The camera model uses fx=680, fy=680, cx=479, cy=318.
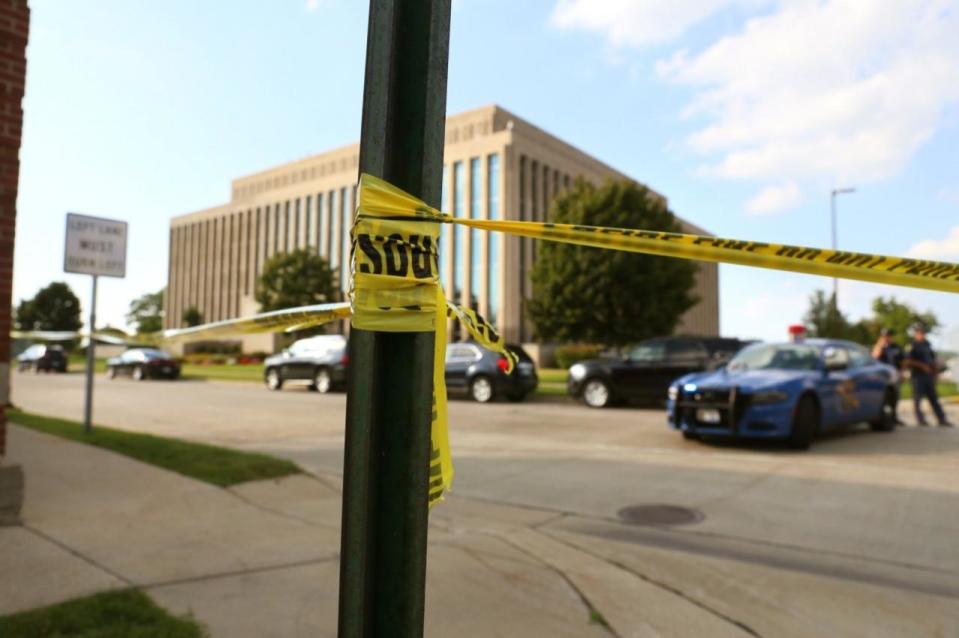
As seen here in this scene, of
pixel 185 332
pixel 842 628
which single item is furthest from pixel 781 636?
pixel 185 332

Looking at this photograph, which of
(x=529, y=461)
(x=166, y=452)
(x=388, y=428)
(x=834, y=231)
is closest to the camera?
(x=388, y=428)

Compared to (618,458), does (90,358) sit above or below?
above

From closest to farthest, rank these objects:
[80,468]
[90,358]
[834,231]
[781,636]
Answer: [781,636], [80,468], [90,358], [834,231]

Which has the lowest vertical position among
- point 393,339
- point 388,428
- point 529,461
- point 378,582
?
point 529,461

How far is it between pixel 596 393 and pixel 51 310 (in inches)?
3830

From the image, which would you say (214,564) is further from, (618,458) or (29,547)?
(618,458)

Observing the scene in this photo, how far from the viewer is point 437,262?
1880mm

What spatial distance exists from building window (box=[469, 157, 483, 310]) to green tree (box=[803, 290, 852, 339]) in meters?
24.0

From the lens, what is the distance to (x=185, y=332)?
15.1 feet

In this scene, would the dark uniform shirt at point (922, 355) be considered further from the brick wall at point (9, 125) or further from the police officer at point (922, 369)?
the brick wall at point (9, 125)

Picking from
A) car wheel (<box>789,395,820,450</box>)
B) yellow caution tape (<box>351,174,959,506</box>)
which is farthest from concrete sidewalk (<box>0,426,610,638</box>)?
car wheel (<box>789,395,820,450</box>)

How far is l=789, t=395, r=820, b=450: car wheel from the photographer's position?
28.1ft

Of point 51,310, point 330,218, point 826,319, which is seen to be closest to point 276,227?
point 330,218

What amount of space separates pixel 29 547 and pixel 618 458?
19.5 ft
